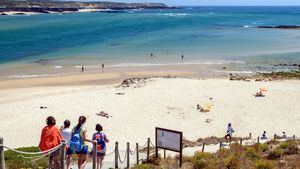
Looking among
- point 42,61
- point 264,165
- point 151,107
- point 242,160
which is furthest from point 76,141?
point 42,61

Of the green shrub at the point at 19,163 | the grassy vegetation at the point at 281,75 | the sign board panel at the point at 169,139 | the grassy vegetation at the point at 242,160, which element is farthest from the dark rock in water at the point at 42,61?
the sign board panel at the point at 169,139

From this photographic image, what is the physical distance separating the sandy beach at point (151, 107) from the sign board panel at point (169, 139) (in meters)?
7.08

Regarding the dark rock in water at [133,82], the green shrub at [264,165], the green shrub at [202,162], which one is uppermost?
the green shrub at [264,165]

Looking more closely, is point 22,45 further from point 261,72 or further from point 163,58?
Result: point 261,72

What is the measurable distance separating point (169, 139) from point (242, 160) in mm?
1907

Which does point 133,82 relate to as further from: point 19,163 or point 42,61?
point 19,163

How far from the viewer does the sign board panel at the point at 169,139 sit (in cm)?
1139

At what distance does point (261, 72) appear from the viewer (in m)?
42.1

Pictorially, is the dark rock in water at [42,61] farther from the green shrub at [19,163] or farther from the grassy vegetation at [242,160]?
the grassy vegetation at [242,160]

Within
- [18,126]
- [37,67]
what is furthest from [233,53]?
[18,126]

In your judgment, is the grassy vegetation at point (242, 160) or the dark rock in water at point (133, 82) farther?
the dark rock in water at point (133, 82)

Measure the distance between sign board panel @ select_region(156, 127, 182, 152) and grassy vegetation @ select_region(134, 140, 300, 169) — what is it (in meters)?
0.46

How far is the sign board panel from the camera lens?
11.4 m

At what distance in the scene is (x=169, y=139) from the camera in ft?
38.2
